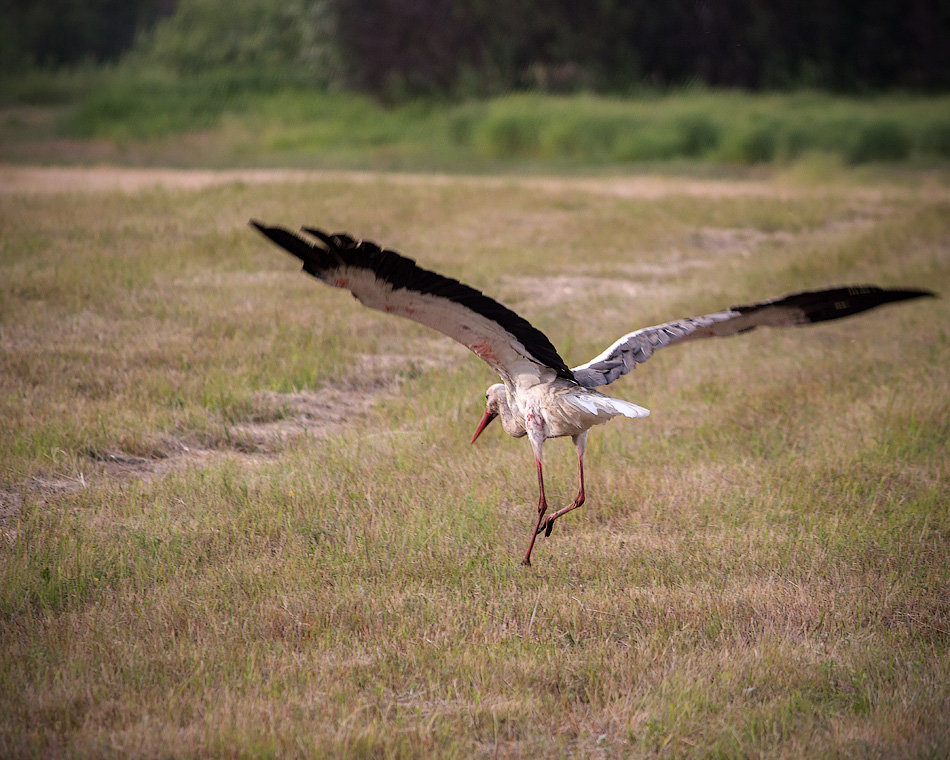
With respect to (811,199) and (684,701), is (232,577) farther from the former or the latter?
(811,199)

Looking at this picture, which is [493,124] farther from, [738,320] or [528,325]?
[528,325]

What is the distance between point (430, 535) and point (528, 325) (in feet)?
4.12

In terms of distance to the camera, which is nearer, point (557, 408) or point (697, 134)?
point (557, 408)

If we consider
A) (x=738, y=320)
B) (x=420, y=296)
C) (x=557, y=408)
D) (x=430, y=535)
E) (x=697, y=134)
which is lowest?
(x=430, y=535)

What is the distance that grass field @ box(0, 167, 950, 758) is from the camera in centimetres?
356

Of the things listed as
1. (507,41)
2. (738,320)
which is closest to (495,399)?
(738,320)

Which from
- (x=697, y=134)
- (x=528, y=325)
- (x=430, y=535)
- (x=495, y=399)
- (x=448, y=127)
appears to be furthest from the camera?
(x=448, y=127)

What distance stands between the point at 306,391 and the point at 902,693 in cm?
453

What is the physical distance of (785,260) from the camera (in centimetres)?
1219

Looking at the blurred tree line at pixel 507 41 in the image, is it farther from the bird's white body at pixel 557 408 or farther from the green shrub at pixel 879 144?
the bird's white body at pixel 557 408

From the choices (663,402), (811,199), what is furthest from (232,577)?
(811,199)

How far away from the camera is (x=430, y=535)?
4.98 m

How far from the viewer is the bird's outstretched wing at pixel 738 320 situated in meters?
4.72

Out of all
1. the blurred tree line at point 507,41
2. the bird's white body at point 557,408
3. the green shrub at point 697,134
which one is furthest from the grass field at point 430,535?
the blurred tree line at point 507,41
